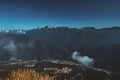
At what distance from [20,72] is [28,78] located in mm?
899

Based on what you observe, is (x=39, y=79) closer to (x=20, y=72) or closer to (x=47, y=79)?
(x=47, y=79)

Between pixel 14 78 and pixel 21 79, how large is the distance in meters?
0.42

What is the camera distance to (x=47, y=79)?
12914mm

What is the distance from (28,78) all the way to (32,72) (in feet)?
2.42

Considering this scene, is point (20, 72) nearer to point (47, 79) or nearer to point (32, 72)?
point (32, 72)

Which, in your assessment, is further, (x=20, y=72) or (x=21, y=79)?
(x=20, y=72)

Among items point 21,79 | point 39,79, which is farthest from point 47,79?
point 21,79

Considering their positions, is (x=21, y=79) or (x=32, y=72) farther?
(x=32, y=72)

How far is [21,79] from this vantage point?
41.1 feet

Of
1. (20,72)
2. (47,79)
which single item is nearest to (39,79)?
(47,79)

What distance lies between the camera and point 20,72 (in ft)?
44.4

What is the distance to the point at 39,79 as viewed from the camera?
41.8ft

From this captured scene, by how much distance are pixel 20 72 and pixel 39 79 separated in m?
1.26

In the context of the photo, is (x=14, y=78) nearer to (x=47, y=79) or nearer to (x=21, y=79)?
(x=21, y=79)
